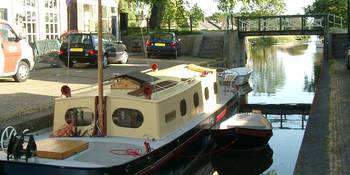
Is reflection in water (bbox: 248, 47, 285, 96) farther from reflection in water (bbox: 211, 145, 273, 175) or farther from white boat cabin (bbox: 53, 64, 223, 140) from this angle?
white boat cabin (bbox: 53, 64, 223, 140)

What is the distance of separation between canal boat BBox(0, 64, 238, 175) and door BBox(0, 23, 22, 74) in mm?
6664

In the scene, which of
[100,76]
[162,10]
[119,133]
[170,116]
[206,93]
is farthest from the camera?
[162,10]

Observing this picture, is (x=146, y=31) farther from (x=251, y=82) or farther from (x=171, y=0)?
(x=251, y=82)

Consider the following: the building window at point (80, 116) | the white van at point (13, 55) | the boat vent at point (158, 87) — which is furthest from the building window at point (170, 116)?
the white van at point (13, 55)

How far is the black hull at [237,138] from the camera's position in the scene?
1301 cm

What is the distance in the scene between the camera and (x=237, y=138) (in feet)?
42.9

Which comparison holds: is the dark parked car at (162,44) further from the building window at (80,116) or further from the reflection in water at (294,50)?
the reflection in water at (294,50)

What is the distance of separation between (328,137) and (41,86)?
33.1 ft

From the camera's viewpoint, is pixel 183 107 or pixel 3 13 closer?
pixel 183 107

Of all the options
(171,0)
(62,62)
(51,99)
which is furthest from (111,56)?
(171,0)

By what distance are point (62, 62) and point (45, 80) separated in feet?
20.3

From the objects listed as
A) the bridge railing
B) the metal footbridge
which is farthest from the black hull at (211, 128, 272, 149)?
the bridge railing

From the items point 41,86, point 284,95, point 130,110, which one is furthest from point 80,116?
point 284,95

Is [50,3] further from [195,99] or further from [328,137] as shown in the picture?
[328,137]
